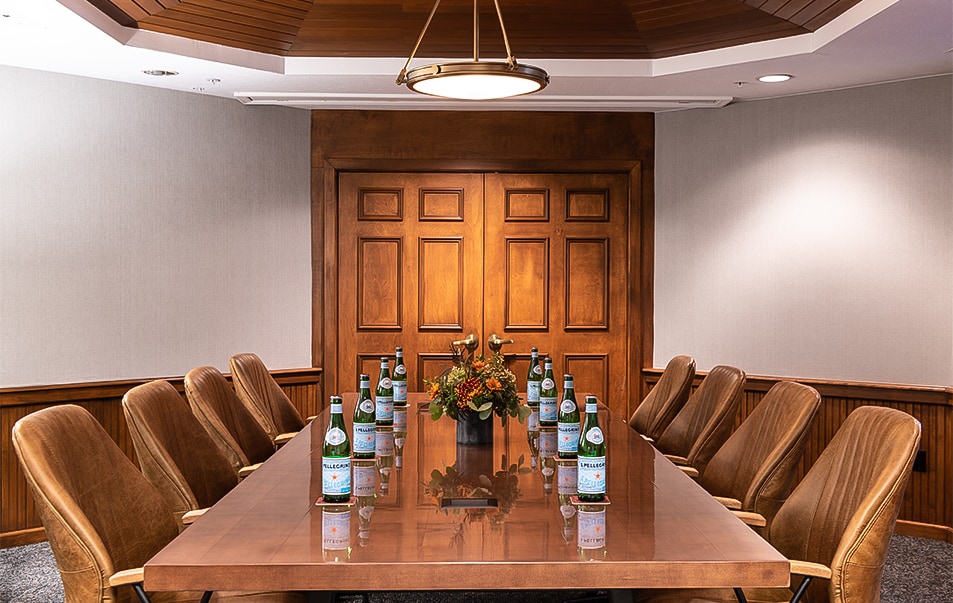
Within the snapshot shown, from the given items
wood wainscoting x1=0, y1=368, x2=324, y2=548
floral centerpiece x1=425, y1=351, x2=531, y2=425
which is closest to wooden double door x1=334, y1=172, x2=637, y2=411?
wood wainscoting x1=0, y1=368, x2=324, y2=548

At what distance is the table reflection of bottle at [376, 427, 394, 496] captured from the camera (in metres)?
2.60

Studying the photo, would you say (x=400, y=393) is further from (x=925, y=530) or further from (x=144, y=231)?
(x=925, y=530)

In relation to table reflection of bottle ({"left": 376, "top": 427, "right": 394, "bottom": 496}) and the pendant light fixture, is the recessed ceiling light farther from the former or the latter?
table reflection of bottle ({"left": 376, "top": 427, "right": 394, "bottom": 496})

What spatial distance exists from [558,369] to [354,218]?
1.70m

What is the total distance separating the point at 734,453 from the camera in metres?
3.30

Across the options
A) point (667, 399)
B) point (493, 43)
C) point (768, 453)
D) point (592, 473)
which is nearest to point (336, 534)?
point (592, 473)

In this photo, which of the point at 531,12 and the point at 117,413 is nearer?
the point at 531,12

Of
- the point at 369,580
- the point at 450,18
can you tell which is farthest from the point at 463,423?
the point at 450,18

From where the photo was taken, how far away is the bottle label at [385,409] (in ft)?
12.1

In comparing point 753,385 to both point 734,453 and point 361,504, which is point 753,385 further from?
point 361,504

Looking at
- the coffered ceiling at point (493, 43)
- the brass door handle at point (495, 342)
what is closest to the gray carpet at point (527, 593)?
the brass door handle at point (495, 342)

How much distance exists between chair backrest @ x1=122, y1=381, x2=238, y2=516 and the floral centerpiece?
81 cm

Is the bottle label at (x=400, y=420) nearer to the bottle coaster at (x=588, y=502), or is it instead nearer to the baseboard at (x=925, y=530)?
the bottle coaster at (x=588, y=502)

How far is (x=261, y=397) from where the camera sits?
428 cm
